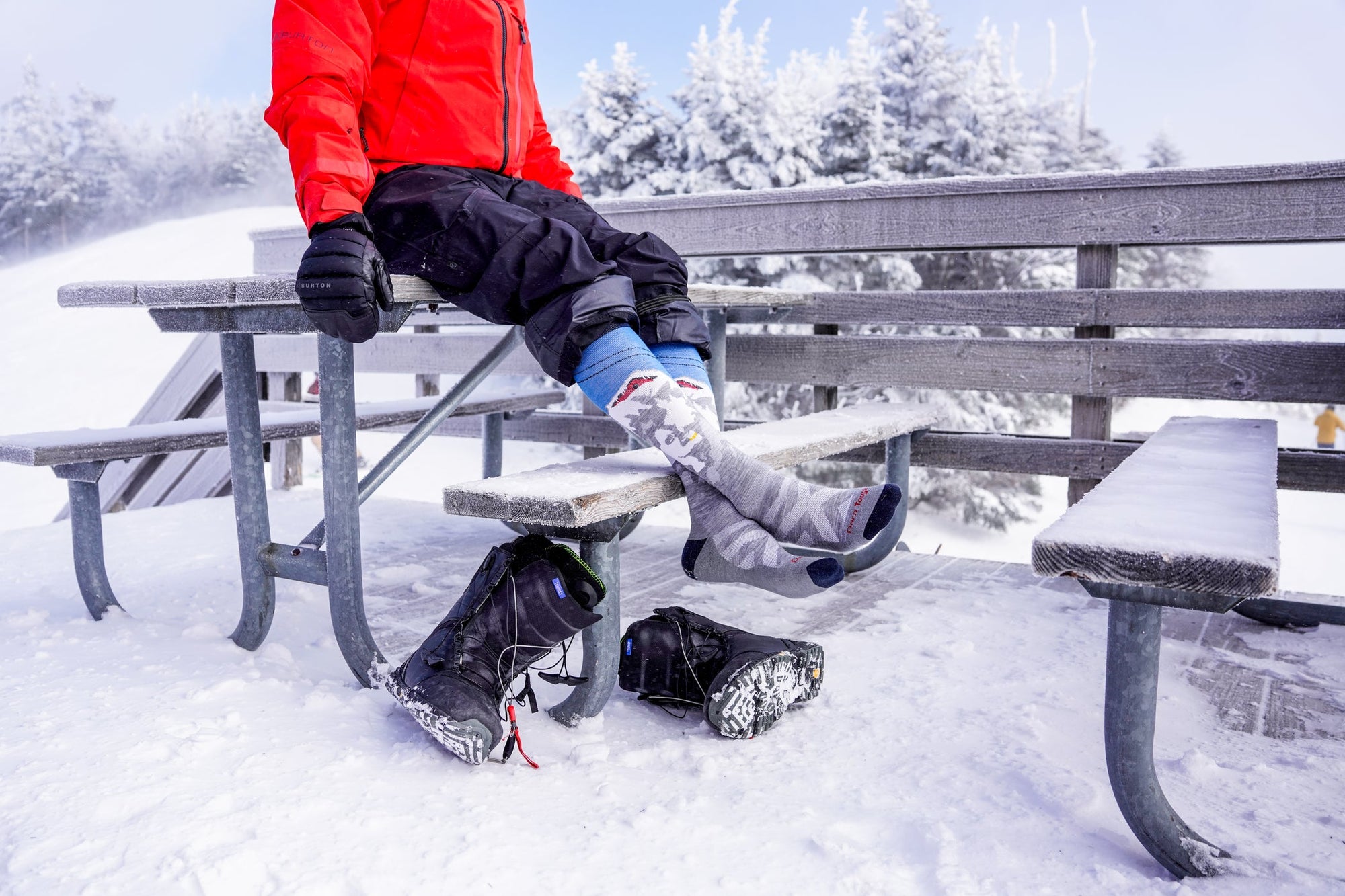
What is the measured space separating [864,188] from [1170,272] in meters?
20.4

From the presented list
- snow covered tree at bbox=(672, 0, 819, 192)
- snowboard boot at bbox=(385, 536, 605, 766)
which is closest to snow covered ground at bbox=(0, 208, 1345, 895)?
snowboard boot at bbox=(385, 536, 605, 766)

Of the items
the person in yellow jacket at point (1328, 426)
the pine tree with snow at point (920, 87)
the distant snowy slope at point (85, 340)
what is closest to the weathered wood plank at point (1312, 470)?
the pine tree with snow at point (920, 87)

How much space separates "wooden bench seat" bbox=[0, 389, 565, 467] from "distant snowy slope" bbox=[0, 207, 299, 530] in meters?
10.1

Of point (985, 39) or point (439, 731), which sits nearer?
point (439, 731)

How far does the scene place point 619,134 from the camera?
41.4ft

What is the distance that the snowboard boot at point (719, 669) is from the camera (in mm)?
1669

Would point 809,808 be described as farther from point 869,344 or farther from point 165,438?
point 869,344

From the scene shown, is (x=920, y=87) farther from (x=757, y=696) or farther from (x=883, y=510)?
(x=757, y=696)

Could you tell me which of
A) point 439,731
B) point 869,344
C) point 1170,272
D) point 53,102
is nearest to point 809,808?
point 439,731

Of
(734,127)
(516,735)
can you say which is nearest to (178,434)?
(516,735)

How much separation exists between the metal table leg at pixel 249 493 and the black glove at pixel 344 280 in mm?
562

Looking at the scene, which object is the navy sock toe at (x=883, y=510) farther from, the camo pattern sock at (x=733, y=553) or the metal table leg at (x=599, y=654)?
the metal table leg at (x=599, y=654)

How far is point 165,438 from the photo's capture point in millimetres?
2424

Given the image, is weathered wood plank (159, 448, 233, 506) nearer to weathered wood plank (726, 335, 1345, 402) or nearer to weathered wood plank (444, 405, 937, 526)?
weathered wood plank (726, 335, 1345, 402)
